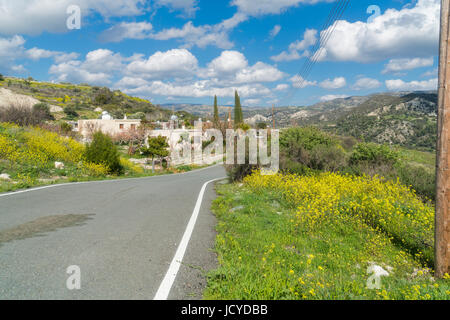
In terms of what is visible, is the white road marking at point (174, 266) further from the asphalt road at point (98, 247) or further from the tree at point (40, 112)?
the tree at point (40, 112)

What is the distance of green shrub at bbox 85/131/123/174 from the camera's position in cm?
1941

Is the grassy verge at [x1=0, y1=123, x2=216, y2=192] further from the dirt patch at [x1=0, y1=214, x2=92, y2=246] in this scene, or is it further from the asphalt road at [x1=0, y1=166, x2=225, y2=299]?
the dirt patch at [x1=0, y1=214, x2=92, y2=246]

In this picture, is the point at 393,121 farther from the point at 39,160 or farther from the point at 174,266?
the point at 174,266

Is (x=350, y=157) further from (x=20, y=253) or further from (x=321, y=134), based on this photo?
(x=20, y=253)

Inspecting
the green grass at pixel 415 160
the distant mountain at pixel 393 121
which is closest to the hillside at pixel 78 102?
the distant mountain at pixel 393 121

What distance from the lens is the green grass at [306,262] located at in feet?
11.6

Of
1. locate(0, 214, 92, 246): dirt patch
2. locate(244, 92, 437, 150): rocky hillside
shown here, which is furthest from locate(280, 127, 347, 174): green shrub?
locate(244, 92, 437, 150): rocky hillside

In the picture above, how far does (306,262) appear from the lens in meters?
4.56

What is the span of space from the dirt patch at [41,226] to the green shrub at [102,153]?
13480 mm

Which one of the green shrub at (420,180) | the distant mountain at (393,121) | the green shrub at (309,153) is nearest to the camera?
the green shrub at (420,180)

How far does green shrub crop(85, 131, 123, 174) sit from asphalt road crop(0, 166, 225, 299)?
11.0 meters

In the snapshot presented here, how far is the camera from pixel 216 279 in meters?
3.84
